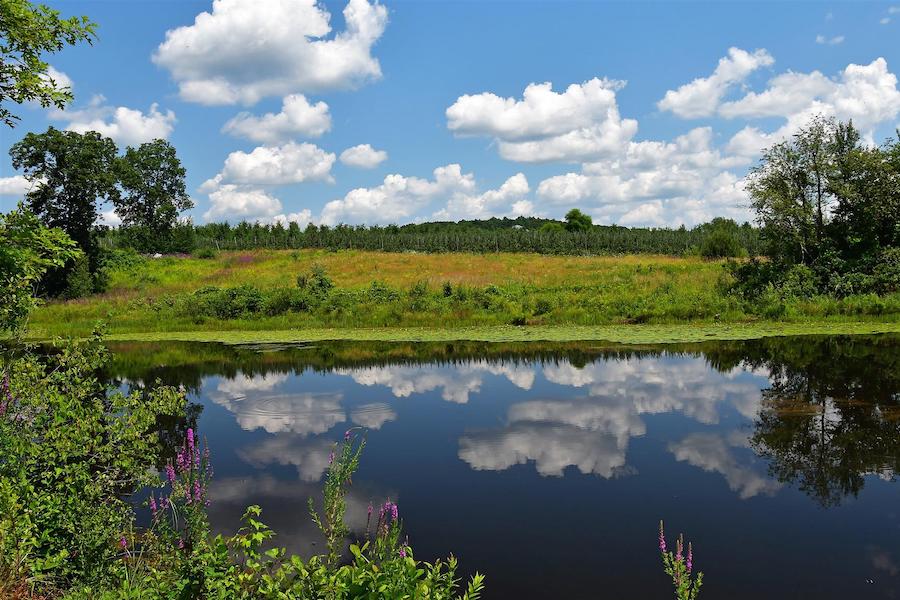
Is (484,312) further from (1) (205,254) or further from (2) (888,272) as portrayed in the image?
(1) (205,254)

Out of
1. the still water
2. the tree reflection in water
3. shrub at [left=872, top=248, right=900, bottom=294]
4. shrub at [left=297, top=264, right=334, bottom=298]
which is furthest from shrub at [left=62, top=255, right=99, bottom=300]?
shrub at [left=872, top=248, right=900, bottom=294]

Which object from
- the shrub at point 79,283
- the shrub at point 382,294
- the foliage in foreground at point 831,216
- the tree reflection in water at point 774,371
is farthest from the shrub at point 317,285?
the foliage in foreground at point 831,216

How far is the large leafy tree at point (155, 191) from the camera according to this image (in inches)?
2459

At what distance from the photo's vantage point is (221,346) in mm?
26281

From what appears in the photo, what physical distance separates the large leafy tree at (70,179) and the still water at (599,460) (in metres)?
32.8

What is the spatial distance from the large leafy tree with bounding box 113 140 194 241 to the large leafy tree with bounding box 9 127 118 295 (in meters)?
13.3

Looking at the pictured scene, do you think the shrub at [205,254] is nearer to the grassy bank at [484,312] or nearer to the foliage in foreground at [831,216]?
the grassy bank at [484,312]

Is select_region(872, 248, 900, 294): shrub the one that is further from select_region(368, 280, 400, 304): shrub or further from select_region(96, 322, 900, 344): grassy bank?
select_region(368, 280, 400, 304): shrub

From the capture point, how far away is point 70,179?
45500 mm

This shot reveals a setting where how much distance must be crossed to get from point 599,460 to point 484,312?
20.6 m

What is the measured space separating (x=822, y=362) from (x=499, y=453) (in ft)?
40.0

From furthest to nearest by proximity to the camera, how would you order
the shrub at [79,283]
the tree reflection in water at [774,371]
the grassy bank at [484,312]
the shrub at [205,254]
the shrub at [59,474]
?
the shrub at [205,254] → the shrub at [79,283] → the grassy bank at [484,312] → the tree reflection in water at [774,371] → the shrub at [59,474]

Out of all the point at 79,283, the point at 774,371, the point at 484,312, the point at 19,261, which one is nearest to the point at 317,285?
the point at 484,312

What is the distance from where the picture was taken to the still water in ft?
22.9
